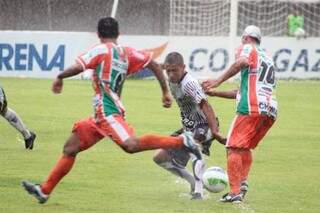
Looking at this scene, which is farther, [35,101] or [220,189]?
[35,101]

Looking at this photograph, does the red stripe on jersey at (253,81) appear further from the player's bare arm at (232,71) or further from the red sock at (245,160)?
the red sock at (245,160)

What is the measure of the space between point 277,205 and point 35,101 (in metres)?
13.4

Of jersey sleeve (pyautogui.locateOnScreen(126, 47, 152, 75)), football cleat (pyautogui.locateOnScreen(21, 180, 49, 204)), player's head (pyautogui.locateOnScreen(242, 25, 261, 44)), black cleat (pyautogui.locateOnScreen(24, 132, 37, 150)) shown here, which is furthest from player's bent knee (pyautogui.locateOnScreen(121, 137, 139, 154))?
black cleat (pyautogui.locateOnScreen(24, 132, 37, 150))

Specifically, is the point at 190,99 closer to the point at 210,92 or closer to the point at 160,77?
the point at 210,92

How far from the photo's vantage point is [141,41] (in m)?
31.5

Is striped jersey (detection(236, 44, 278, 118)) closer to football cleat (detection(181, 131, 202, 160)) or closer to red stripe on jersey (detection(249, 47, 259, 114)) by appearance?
red stripe on jersey (detection(249, 47, 259, 114))

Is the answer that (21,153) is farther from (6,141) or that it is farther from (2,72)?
(2,72)

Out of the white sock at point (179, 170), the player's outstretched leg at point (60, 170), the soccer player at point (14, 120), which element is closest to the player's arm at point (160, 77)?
the player's outstretched leg at point (60, 170)

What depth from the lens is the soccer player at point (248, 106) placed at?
11.4 metres

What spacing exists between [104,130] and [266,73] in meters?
2.05

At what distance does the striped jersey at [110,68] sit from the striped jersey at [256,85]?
1250 millimetres

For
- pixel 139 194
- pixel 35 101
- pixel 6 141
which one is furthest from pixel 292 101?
pixel 139 194

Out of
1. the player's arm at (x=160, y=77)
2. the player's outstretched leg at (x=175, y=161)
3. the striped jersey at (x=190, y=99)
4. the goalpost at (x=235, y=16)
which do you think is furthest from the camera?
the goalpost at (x=235, y=16)

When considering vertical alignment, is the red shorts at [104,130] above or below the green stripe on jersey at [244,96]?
below
